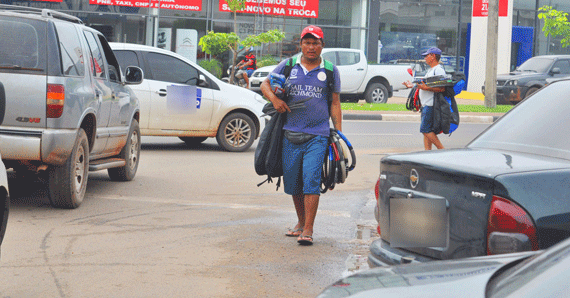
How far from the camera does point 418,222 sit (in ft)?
13.4

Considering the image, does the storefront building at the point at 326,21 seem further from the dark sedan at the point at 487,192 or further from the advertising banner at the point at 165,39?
the dark sedan at the point at 487,192

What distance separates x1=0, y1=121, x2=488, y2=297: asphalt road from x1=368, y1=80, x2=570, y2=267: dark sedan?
1028mm

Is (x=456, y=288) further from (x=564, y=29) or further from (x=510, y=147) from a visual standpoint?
(x=564, y=29)

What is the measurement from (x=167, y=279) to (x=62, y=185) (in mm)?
2589

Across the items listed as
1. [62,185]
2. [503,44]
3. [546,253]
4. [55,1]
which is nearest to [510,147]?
[546,253]

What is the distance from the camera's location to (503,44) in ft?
111

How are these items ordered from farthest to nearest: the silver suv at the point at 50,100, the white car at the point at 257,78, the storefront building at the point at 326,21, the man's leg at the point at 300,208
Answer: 1. the storefront building at the point at 326,21
2. the white car at the point at 257,78
3. the silver suv at the point at 50,100
4. the man's leg at the point at 300,208

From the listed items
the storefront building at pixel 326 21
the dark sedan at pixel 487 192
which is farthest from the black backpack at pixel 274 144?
the storefront building at pixel 326 21

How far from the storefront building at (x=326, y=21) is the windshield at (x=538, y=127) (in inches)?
976

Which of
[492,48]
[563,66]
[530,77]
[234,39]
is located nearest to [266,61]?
[234,39]

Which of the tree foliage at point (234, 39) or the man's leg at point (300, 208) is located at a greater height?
the tree foliage at point (234, 39)

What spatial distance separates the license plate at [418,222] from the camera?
3939 mm

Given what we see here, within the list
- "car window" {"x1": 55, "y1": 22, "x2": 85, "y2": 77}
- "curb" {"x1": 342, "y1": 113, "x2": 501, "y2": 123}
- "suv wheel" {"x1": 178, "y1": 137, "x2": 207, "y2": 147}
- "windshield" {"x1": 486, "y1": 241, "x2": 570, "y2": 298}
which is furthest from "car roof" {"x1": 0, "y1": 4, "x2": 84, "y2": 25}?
"curb" {"x1": 342, "y1": 113, "x2": 501, "y2": 123}

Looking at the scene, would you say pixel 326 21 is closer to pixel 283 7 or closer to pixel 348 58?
pixel 283 7
